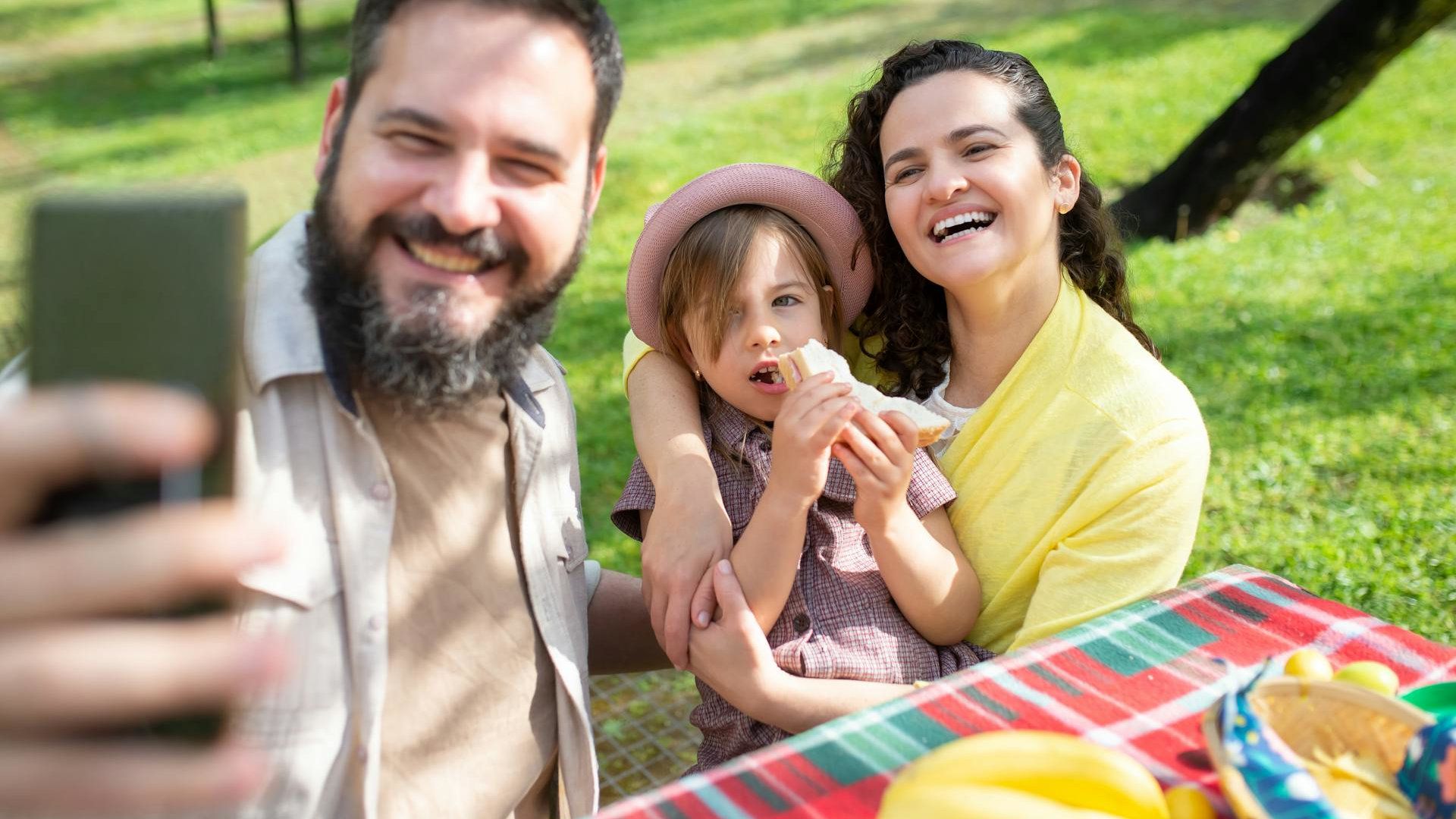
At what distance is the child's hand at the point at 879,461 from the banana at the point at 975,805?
3.00ft

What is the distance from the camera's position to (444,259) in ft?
5.81

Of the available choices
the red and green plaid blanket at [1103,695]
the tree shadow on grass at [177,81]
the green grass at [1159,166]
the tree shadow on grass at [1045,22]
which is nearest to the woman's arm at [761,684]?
the red and green plaid blanket at [1103,695]

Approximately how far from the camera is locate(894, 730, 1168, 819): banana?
1279 millimetres

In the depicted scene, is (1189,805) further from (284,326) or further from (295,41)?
(295,41)

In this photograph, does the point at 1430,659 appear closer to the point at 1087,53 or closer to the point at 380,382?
Result: the point at 380,382

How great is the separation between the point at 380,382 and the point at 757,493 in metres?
0.98

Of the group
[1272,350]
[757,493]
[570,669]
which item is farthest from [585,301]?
[570,669]

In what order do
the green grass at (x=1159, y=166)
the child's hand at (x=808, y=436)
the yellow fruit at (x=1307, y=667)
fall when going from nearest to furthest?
1. the yellow fruit at (x=1307, y=667)
2. the child's hand at (x=808, y=436)
3. the green grass at (x=1159, y=166)

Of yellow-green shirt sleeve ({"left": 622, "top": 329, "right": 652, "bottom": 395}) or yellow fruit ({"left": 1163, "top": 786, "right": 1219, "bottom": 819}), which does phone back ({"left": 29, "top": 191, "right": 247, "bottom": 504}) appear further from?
yellow-green shirt sleeve ({"left": 622, "top": 329, "right": 652, "bottom": 395})

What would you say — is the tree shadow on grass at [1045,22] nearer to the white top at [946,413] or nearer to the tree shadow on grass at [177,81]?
the tree shadow on grass at [177,81]

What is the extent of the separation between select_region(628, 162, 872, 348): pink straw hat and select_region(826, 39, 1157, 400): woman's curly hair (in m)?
0.07

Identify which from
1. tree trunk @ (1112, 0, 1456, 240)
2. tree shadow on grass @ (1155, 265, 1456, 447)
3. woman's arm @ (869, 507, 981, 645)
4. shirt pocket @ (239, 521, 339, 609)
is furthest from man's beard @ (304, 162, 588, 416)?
tree trunk @ (1112, 0, 1456, 240)

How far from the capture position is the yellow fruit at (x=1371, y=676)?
1521 mm

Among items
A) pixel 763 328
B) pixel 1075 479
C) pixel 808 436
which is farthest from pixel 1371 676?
pixel 763 328
